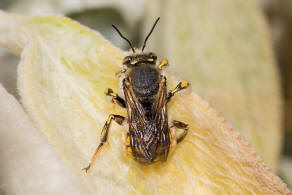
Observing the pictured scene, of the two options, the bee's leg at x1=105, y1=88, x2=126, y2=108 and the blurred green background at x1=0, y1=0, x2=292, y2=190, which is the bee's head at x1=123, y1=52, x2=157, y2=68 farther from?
the blurred green background at x1=0, y1=0, x2=292, y2=190

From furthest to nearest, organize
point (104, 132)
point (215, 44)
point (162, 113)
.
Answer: point (215, 44) < point (162, 113) < point (104, 132)

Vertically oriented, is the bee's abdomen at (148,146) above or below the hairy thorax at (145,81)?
below

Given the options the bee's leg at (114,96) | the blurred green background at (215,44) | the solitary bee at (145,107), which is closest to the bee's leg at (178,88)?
the solitary bee at (145,107)

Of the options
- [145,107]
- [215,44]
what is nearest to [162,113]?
[145,107]

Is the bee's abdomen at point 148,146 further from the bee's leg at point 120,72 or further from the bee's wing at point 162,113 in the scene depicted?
the bee's leg at point 120,72

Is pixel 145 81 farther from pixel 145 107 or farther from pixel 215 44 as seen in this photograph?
pixel 215 44

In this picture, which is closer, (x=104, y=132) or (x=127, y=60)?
(x=104, y=132)

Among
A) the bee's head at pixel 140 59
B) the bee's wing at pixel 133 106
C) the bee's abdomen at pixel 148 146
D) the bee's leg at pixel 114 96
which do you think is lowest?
the bee's abdomen at pixel 148 146

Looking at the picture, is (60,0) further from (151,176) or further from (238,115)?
(151,176)
